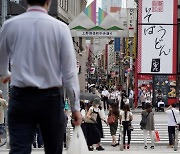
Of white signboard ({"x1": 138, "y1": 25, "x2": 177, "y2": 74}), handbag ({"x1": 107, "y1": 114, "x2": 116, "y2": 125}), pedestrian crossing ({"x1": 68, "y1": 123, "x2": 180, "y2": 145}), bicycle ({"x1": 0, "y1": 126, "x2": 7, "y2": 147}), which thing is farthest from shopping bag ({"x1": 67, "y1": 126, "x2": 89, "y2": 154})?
white signboard ({"x1": 138, "y1": 25, "x2": 177, "y2": 74})

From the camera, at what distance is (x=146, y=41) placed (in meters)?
34.0

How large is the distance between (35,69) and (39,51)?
0.14 meters

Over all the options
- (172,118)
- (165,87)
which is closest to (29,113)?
(172,118)

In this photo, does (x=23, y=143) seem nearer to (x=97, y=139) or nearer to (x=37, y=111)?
(x=37, y=111)

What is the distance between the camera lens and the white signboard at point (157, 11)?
3350 cm

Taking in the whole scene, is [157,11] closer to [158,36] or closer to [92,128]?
[158,36]

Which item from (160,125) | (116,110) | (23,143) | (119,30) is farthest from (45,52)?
(119,30)

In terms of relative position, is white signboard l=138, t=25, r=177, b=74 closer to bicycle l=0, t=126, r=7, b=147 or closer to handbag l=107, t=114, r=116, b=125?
handbag l=107, t=114, r=116, b=125

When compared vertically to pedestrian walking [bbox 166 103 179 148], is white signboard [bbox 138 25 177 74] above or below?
above

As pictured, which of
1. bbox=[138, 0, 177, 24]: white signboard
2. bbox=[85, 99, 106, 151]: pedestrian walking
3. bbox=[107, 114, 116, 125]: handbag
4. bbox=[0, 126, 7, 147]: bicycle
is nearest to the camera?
bbox=[85, 99, 106, 151]: pedestrian walking

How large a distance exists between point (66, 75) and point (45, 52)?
0.23 meters

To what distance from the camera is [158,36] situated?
110ft

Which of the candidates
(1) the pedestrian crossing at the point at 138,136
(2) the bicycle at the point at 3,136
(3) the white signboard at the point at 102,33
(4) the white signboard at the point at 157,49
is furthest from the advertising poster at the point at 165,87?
(2) the bicycle at the point at 3,136

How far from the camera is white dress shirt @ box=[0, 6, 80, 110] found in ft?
13.2
